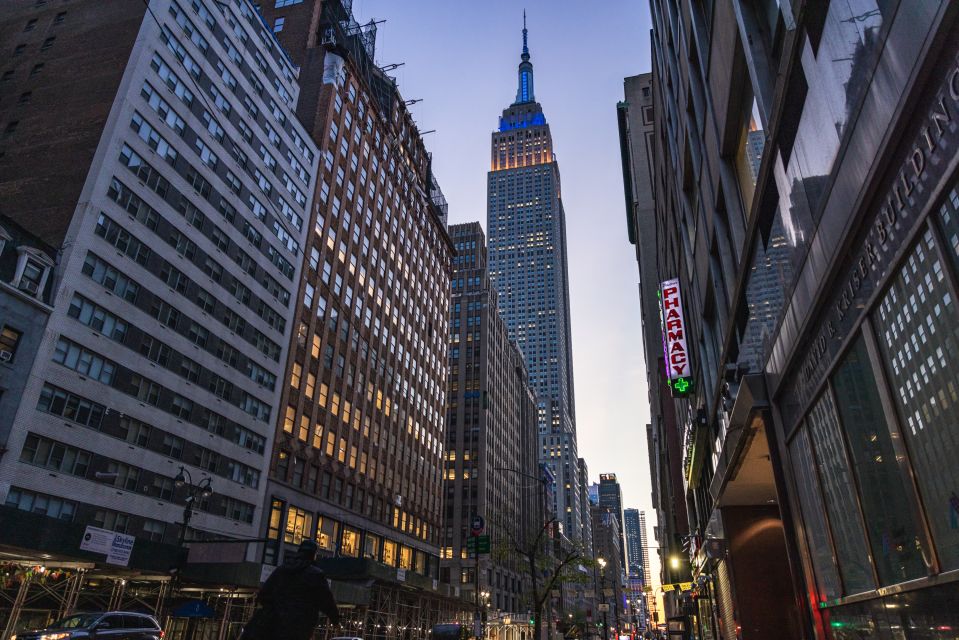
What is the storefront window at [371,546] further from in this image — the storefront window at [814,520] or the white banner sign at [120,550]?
the storefront window at [814,520]

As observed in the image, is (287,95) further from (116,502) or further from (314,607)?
(314,607)

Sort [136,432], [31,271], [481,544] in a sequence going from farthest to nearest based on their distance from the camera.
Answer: [481,544], [136,432], [31,271]

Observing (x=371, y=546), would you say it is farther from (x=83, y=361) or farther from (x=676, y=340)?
(x=676, y=340)

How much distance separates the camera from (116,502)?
38875 millimetres

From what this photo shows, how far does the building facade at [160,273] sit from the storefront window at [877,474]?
35367mm

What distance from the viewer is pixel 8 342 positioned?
33.8 m

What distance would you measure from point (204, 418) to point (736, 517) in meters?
39.7

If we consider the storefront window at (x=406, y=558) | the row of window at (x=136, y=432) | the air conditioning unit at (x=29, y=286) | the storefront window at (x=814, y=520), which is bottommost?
the storefront window at (x=814, y=520)

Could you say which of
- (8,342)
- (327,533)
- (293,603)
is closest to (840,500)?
(293,603)

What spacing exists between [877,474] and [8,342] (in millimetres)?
40022

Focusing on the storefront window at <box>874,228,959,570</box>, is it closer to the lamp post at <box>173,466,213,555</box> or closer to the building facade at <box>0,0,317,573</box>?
the lamp post at <box>173,466,213,555</box>

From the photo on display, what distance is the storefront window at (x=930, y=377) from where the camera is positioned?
5.66 meters

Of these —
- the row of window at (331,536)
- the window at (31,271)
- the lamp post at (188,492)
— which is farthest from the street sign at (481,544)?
the window at (31,271)

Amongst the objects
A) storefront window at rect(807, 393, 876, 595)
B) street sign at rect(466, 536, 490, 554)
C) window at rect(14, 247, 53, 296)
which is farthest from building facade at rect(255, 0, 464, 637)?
storefront window at rect(807, 393, 876, 595)
